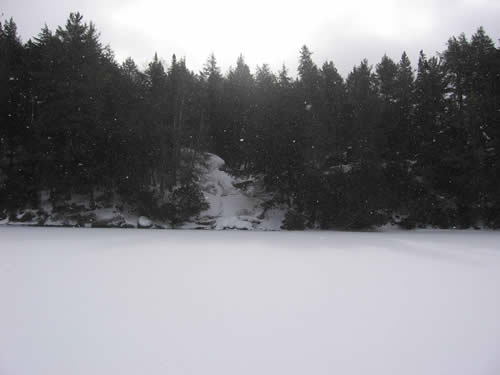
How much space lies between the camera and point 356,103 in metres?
20.6

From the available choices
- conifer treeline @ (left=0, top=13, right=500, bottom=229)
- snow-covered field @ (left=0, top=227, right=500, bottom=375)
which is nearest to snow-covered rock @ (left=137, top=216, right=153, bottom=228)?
conifer treeline @ (left=0, top=13, right=500, bottom=229)

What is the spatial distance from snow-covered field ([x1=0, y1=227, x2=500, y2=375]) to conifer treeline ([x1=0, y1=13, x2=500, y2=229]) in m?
14.1

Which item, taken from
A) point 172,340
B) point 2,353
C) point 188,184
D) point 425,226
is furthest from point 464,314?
point 425,226

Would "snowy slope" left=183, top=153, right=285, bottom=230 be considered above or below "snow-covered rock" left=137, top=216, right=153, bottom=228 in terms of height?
above

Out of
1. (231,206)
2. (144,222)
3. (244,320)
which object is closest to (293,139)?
(231,206)

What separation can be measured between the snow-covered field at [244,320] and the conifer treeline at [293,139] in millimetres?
14082

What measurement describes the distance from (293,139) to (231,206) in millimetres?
7095

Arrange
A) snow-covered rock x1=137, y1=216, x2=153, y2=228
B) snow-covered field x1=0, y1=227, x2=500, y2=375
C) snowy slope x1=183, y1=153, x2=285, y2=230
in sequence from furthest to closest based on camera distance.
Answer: snowy slope x1=183, y1=153, x2=285, y2=230 < snow-covered rock x1=137, y1=216, x2=153, y2=228 < snow-covered field x1=0, y1=227, x2=500, y2=375

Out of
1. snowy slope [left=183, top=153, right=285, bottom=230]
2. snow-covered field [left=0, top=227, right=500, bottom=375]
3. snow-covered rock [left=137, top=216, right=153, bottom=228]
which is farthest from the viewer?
snowy slope [left=183, top=153, right=285, bottom=230]

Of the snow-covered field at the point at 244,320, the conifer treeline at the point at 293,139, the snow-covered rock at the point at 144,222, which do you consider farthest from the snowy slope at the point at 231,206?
the snow-covered field at the point at 244,320

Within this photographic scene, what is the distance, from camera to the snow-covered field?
82.5 inches

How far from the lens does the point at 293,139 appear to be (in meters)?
19.8

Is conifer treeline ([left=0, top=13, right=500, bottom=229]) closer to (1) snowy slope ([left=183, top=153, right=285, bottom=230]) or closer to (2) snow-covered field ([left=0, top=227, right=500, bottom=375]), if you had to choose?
(1) snowy slope ([left=183, top=153, right=285, bottom=230])

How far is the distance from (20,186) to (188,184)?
36.0 ft
